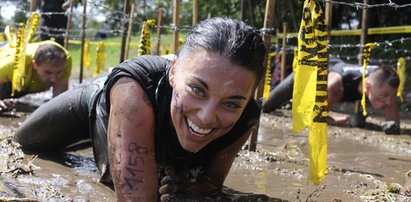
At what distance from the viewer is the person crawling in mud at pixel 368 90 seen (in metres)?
6.00

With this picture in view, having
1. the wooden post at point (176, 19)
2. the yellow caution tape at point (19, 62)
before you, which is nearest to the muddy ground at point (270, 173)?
the yellow caution tape at point (19, 62)

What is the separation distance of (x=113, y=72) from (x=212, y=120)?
57cm

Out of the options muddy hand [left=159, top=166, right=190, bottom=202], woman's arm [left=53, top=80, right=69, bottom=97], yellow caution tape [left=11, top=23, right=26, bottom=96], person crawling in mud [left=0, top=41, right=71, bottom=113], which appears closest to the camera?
muddy hand [left=159, top=166, right=190, bottom=202]

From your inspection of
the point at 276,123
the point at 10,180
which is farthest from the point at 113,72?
the point at 276,123

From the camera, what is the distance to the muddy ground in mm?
2750

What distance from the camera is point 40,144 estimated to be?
3658mm

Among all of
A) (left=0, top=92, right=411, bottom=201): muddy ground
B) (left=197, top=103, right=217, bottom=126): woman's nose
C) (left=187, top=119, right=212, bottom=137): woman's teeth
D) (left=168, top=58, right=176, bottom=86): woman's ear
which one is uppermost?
(left=168, top=58, right=176, bottom=86): woman's ear

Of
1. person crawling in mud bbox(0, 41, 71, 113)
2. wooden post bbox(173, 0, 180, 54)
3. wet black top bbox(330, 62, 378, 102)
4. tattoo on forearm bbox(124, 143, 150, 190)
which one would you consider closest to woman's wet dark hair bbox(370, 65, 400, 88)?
wet black top bbox(330, 62, 378, 102)

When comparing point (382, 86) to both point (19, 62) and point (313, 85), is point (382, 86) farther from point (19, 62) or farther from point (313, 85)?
point (19, 62)

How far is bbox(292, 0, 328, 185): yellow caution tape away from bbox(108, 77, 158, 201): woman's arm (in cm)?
80

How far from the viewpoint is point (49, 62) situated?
18.7 feet

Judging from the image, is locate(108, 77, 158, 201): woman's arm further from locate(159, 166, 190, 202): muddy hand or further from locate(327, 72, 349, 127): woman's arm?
locate(327, 72, 349, 127): woman's arm

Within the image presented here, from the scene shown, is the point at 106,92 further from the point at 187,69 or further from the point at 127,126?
the point at 187,69

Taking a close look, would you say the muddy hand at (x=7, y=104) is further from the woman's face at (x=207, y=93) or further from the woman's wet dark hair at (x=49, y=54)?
the woman's face at (x=207, y=93)
